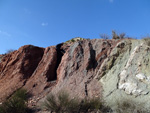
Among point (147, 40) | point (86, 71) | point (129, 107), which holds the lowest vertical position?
point (129, 107)

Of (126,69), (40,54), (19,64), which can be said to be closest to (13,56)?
(19,64)

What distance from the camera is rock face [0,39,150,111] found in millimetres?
7270

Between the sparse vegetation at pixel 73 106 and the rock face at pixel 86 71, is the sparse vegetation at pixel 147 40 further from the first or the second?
the sparse vegetation at pixel 73 106

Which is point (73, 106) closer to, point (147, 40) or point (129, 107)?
point (129, 107)

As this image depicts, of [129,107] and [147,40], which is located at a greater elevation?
[147,40]

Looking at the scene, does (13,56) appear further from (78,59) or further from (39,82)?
(78,59)

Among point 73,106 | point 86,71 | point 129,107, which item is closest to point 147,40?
point 86,71

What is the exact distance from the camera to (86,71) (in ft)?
32.5

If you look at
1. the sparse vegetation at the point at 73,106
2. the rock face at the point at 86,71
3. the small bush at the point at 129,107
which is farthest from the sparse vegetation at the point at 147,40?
the sparse vegetation at the point at 73,106

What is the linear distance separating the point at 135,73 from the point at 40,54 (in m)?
10.1

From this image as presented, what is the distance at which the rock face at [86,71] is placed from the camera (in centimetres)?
727

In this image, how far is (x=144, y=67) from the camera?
7395mm

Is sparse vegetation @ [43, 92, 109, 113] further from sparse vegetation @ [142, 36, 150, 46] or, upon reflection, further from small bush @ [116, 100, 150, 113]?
sparse vegetation @ [142, 36, 150, 46]

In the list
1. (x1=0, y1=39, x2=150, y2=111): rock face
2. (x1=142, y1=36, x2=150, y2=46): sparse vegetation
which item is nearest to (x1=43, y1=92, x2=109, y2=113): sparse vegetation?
(x1=0, y1=39, x2=150, y2=111): rock face
